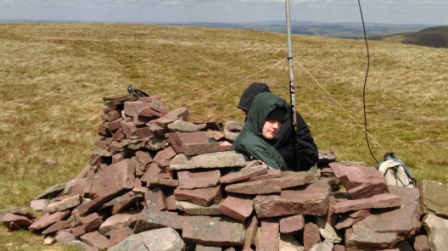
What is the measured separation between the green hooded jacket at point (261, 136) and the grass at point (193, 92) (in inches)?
124

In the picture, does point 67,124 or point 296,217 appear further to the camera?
point 67,124

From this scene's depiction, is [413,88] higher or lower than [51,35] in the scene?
lower

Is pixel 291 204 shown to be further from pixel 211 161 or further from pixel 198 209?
pixel 211 161

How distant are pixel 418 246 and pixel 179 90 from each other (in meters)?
26.0

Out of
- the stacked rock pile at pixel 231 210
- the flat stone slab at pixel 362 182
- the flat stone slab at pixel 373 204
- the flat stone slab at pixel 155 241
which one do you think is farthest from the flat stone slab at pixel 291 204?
the flat stone slab at pixel 155 241

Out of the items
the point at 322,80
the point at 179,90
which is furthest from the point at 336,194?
the point at 322,80

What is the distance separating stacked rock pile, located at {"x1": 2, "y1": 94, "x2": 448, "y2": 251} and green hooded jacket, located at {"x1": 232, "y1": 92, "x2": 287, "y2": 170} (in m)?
0.48

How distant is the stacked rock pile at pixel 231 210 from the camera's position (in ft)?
25.4

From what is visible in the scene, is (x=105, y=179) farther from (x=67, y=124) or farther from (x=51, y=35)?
(x=51, y=35)

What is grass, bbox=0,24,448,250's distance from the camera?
16.7 metres

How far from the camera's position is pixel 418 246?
7621mm

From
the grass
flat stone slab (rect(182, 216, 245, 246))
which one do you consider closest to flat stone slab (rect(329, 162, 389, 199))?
flat stone slab (rect(182, 216, 245, 246))

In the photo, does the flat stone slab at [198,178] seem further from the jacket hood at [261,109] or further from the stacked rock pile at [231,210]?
the jacket hood at [261,109]

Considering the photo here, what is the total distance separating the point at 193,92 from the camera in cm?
3130
